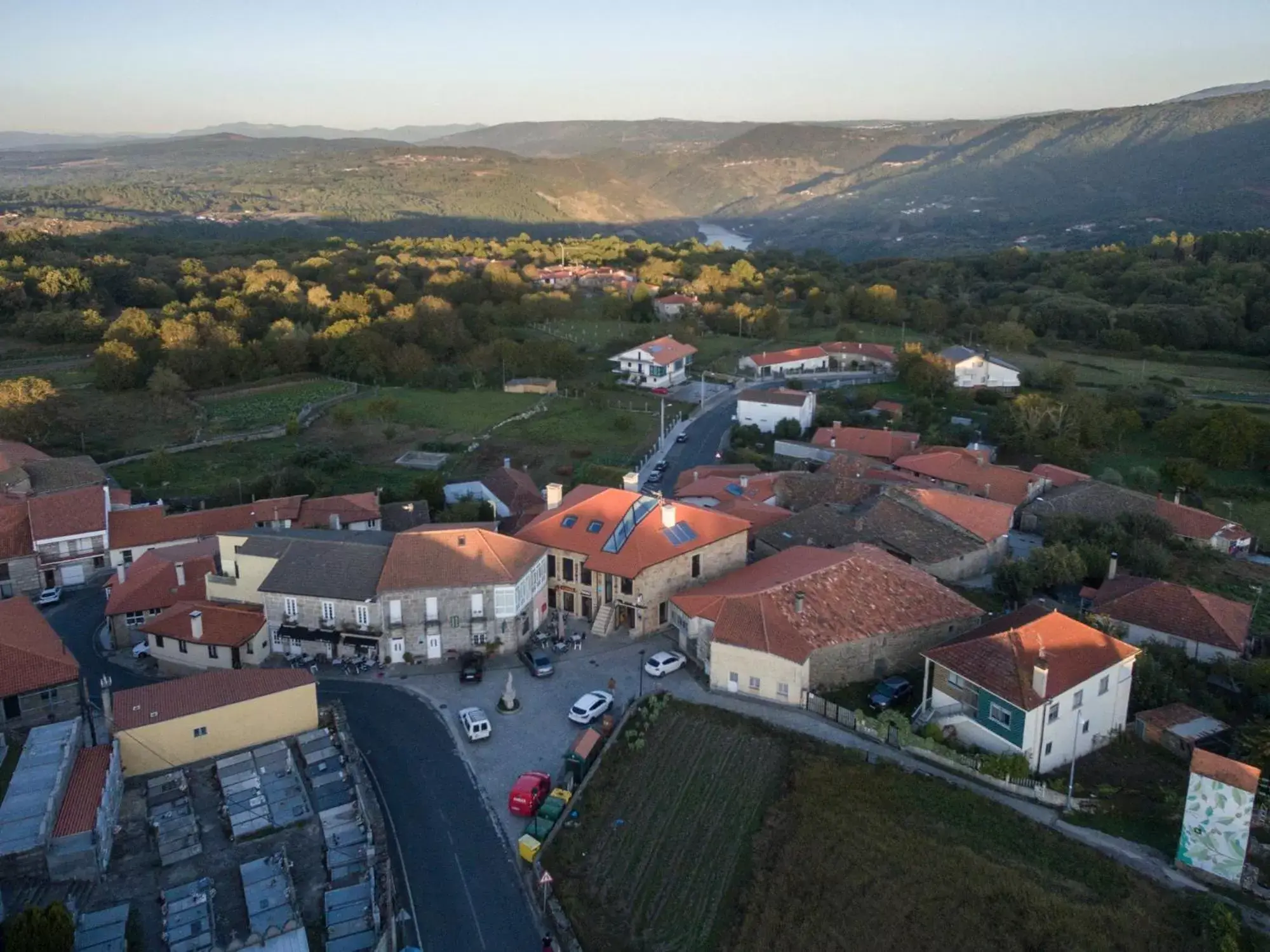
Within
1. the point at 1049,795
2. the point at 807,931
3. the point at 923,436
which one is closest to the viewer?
the point at 807,931

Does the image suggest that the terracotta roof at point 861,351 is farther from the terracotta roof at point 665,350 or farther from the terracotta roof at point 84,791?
the terracotta roof at point 84,791

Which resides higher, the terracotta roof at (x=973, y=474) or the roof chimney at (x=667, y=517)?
the roof chimney at (x=667, y=517)

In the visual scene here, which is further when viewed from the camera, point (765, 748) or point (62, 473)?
point (62, 473)

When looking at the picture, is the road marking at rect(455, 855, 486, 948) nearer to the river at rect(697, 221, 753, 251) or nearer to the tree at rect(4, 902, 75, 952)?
the tree at rect(4, 902, 75, 952)

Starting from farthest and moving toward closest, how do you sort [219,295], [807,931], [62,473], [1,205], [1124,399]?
[1,205], [219,295], [1124,399], [62,473], [807,931]

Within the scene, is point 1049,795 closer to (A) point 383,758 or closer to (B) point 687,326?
(A) point 383,758

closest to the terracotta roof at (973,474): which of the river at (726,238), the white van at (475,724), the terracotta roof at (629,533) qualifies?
the terracotta roof at (629,533)

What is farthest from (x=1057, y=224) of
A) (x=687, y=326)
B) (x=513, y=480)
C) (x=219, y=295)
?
(x=513, y=480)

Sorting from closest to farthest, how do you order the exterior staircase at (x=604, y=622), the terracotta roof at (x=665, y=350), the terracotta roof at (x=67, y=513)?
1. the exterior staircase at (x=604, y=622)
2. the terracotta roof at (x=67, y=513)
3. the terracotta roof at (x=665, y=350)
